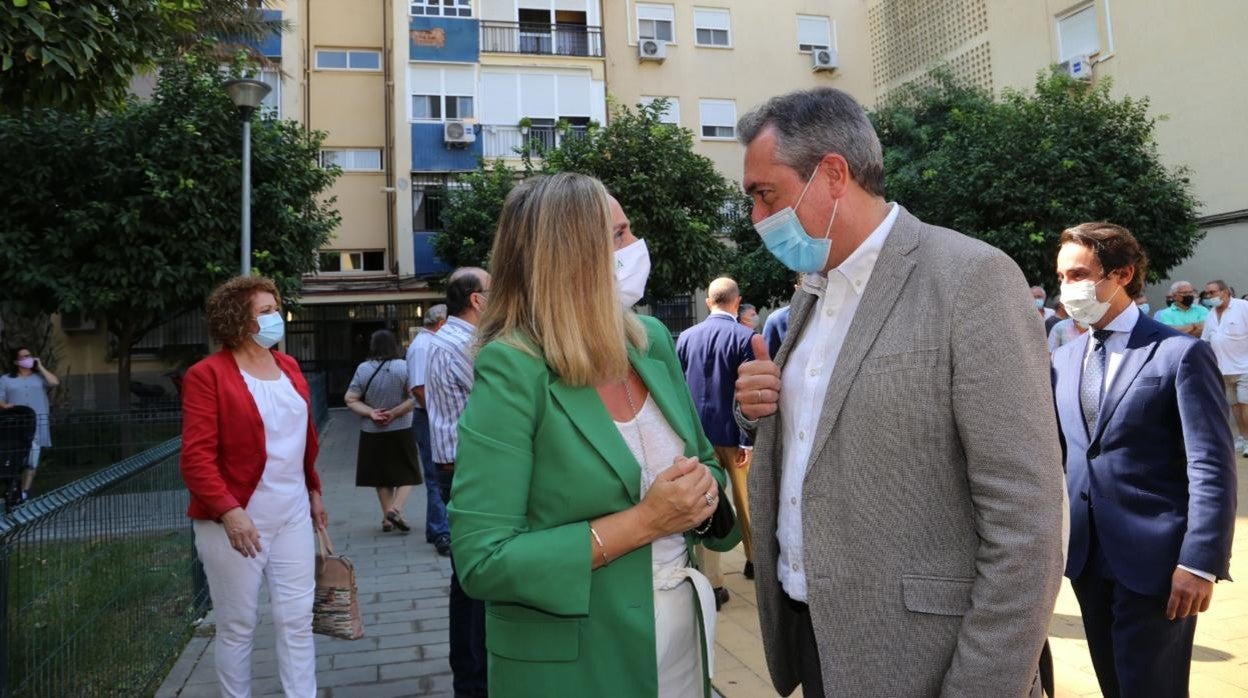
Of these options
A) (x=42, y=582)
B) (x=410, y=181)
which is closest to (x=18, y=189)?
(x=410, y=181)

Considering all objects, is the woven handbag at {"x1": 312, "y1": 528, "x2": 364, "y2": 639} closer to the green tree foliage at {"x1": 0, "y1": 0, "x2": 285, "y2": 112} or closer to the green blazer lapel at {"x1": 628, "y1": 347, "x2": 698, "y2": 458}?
the green blazer lapel at {"x1": 628, "y1": 347, "x2": 698, "y2": 458}

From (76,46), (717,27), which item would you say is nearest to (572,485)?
(76,46)

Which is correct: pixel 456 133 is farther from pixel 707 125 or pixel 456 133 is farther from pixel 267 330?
pixel 267 330

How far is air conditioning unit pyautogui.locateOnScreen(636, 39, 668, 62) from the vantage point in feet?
90.2

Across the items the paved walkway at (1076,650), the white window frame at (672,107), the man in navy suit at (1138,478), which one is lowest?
the paved walkway at (1076,650)

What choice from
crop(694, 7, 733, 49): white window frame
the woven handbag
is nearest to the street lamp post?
the woven handbag

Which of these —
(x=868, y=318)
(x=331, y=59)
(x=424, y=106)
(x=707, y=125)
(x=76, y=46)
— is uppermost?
(x=331, y=59)

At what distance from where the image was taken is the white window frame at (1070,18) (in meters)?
21.1

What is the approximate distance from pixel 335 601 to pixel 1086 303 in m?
3.54

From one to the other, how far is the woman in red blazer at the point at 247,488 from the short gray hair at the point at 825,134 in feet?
9.43

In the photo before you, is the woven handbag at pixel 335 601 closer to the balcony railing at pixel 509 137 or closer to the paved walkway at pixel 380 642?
the paved walkway at pixel 380 642

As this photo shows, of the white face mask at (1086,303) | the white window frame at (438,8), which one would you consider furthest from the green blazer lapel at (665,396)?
the white window frame at (438,8)

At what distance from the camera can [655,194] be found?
66.9 feet

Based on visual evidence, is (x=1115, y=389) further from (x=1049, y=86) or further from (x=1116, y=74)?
(x=1116, y=74)
